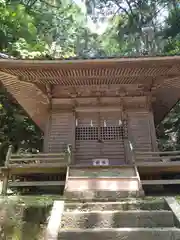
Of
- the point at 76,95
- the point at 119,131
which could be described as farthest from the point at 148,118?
the point at 76,95

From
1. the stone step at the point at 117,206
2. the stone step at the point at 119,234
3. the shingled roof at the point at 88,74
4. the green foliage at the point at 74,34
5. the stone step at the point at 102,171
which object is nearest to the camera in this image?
the stone step at the point at 119,234

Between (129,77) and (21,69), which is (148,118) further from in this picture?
(21,69)

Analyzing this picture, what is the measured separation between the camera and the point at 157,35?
24.0 metres

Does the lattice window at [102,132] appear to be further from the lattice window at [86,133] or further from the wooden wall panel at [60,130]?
the wooden wall panel at [60,130]

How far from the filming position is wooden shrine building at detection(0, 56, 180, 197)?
895cm

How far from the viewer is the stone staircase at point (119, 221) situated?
12.8ft

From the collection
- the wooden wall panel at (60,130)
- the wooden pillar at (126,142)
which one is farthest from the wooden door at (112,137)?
Result: the wooden wall panel at (60,130)

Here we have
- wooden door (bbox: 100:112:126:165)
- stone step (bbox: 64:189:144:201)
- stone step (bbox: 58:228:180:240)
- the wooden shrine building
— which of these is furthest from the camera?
wooden door (bbox: 100:112:126:165)

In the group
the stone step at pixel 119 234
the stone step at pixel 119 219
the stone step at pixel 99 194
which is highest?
the stone step at pixel 99 194

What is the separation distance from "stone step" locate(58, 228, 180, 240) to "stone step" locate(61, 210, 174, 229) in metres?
0.61

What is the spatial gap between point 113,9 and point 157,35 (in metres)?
7.20

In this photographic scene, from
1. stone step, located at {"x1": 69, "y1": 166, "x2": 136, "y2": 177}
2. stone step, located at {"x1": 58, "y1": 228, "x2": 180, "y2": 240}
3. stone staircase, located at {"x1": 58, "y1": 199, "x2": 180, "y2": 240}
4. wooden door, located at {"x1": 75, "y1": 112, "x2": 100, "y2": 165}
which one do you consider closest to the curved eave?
wooden door, located at {"x1": 75, "y1": 112, "x2": 100, "y2": 165}

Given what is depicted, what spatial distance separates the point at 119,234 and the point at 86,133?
609 centimetres

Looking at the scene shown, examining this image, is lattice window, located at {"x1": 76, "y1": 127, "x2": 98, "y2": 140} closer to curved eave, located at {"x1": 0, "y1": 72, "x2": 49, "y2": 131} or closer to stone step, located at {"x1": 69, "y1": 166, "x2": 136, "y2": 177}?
curved eave, located at {"x1": 0, "y1": 72, "x2": 49, "y2": 131}
